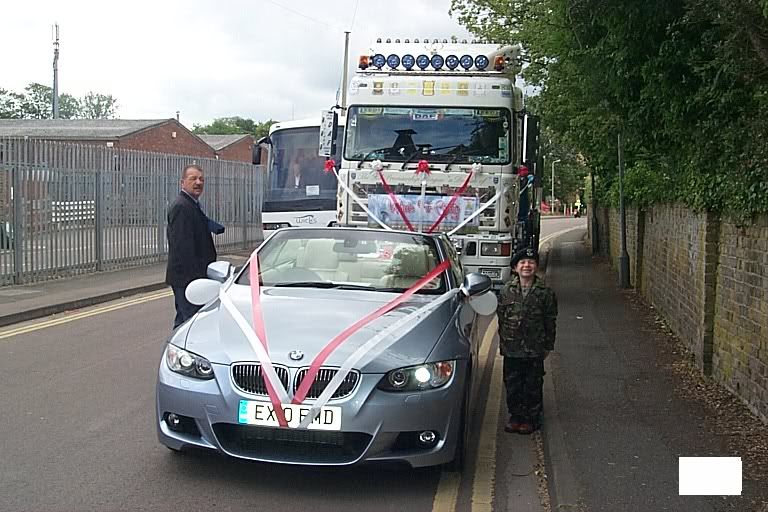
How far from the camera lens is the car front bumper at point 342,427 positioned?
208 inches

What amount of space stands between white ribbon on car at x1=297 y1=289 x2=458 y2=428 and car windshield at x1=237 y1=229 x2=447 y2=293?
82 cm

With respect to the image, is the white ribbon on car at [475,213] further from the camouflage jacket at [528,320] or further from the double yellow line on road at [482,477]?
the camouflage jacket at [528,320]

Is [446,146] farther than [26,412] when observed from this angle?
Yes

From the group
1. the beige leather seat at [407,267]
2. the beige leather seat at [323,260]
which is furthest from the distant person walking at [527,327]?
the beige leather seat at [323,260]

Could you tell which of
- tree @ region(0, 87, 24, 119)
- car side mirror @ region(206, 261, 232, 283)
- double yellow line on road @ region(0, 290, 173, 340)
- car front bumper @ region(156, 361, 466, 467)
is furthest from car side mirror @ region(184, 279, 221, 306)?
tree @ region(0, 87, 24, 119)

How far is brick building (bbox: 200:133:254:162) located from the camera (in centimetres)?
6956

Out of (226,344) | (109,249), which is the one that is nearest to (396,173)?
(226,344)

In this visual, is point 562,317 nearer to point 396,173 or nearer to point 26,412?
point 396,173

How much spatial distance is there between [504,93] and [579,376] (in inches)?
200

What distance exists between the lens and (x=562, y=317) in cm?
1336

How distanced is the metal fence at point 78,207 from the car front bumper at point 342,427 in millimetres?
11893

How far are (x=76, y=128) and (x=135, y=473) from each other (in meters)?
53.3

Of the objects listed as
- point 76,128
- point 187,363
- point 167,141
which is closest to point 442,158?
point 187,363

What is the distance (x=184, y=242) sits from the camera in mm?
8570
